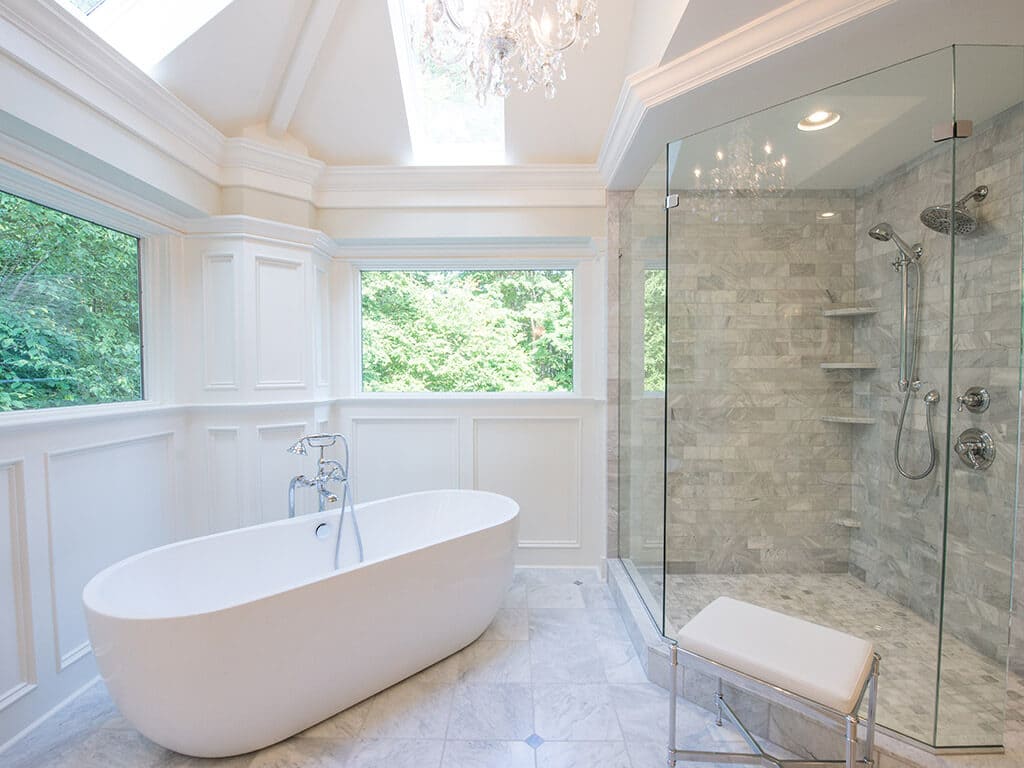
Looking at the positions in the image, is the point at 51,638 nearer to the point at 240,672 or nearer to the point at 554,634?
the point at 240,672

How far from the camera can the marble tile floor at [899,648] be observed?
1372mm

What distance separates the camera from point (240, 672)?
138 centimetres

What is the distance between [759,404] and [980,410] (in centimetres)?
81

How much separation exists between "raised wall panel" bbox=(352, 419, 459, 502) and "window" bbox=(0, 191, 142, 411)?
1192 mm

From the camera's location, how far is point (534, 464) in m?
2.90

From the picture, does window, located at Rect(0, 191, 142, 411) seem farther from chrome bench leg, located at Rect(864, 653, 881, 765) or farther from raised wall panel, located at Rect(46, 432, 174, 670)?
chrome bench leg, located at Rect(864, 653, 881, 765)

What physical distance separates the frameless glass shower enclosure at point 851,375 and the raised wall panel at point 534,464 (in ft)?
1.13

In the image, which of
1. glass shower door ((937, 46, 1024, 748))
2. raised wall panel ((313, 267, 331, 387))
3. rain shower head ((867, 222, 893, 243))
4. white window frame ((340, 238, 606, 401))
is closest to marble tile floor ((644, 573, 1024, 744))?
glass shower door ((937, 46, 1024, 748))

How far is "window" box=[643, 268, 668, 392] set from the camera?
217 cm

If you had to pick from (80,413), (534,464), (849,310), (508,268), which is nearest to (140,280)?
(80,413)

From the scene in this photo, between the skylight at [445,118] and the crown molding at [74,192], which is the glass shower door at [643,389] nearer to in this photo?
the skylight at [445,118]

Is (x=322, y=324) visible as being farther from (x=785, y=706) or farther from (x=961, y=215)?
(x=961, y=215)

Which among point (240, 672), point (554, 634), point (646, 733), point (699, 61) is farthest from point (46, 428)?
point (699, 61)

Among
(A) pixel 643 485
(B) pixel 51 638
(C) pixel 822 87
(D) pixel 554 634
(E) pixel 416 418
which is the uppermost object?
(C) pixel 822 87
